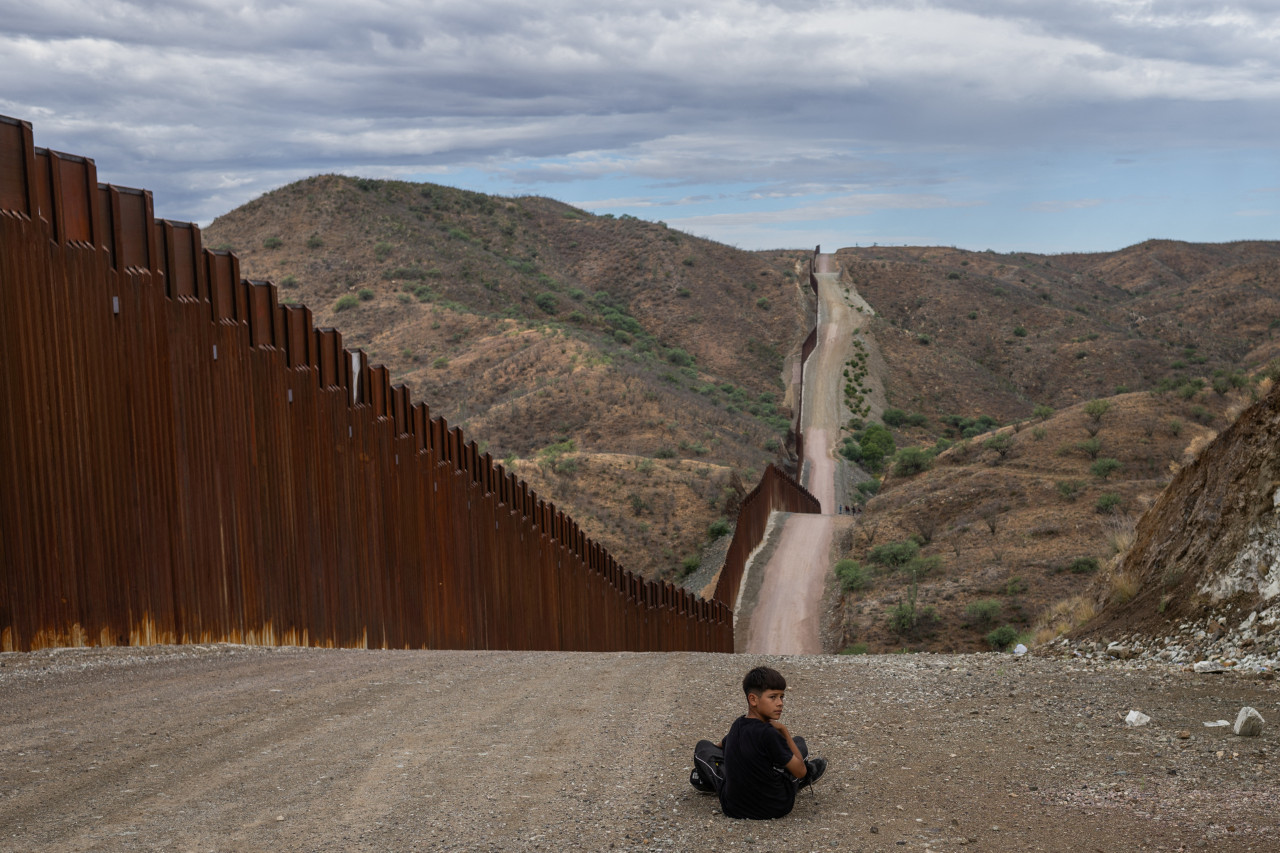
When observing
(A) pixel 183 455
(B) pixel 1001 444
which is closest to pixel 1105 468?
(B) pixel 1001 444

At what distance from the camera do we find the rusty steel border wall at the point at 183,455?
9125 mm

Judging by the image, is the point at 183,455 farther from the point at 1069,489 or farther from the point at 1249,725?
the point at 1069,489

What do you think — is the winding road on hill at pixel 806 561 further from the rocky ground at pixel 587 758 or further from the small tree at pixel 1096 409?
the rocky ground at pixel 587 758

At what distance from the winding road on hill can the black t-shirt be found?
1908 centimetres

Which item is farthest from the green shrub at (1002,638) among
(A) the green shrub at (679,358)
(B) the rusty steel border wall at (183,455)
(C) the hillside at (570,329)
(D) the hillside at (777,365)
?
(A) the green shrub at (679,358)

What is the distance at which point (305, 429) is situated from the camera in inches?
499

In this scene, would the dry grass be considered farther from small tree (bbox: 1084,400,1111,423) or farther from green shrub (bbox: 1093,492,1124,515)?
small tree (bbox: 1084,400,1111,423)

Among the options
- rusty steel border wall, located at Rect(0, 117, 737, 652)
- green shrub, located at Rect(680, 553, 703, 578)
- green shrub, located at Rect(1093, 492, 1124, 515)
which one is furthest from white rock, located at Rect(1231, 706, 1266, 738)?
green shrub, located at Rect(680, 553, 703, 578)

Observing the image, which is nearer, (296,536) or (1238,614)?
(1238,614)

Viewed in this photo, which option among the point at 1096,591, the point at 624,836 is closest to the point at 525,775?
the point at 624,836

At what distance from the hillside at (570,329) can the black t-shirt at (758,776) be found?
27669 mm

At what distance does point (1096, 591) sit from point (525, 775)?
9.40m

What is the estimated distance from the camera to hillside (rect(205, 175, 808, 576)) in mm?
37875

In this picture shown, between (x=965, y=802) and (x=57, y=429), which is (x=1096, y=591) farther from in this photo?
(x=57, y=429)
